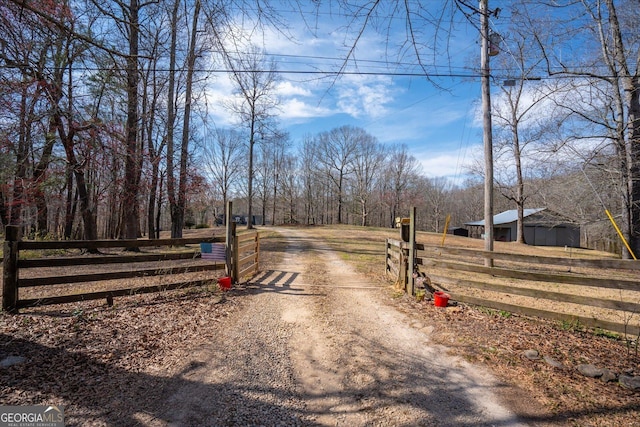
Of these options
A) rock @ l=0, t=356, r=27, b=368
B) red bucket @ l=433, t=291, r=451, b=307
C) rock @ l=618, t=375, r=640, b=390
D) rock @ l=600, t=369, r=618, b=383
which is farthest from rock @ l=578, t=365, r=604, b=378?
rock @ l=0, t=356, r=27, b=368

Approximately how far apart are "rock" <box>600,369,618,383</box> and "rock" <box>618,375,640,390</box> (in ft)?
0.18

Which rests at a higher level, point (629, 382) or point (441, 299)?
point (441, 299)

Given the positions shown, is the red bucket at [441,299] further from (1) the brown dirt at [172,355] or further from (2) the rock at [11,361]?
(2) the rock at [11,361]

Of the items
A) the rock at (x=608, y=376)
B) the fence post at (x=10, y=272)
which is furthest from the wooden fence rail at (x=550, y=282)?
the fence post at (x=10, y=272)

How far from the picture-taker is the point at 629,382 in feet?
10.3

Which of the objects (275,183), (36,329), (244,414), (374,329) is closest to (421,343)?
(374,329)

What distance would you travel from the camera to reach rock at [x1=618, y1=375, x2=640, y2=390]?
3079mm

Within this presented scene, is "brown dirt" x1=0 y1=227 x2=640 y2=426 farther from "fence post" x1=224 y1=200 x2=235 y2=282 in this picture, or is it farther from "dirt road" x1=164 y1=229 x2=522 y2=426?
"fence post" x1=224 y1=200 x2=235 y2=282

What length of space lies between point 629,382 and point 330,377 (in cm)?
316

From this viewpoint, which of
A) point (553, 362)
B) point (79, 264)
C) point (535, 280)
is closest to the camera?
point (553, 362)

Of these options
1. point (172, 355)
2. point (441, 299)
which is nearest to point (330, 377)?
point (172, 355)

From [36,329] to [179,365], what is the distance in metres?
2.38

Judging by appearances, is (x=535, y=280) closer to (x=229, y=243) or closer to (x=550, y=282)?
(x=550, y=282)

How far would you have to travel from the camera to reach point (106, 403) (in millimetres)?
2748
